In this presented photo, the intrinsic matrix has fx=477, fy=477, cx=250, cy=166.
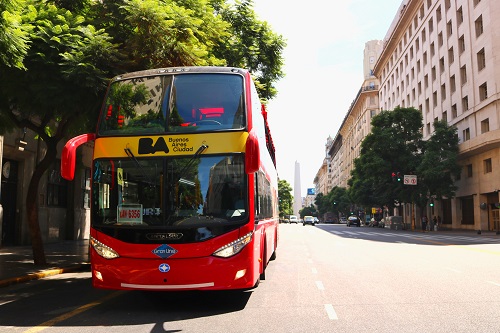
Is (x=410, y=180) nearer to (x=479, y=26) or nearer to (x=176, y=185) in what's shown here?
(x=479, y=26)

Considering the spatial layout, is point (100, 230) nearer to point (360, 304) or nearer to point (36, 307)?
point (36, 307)

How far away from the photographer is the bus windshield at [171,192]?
7.43m

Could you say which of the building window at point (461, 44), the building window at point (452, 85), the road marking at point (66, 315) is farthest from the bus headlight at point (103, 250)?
the building window at point (452, 85)

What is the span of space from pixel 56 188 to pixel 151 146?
63.1 feet

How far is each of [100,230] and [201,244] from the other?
1.68 meters

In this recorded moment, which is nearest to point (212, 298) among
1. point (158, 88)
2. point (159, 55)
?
point (158, 88)

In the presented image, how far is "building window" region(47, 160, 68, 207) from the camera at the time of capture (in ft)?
79.0

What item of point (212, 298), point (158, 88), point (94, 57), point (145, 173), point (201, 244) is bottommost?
point (212, 298)

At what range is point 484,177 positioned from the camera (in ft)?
141

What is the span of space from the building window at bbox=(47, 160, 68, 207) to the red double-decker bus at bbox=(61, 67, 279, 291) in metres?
17.7

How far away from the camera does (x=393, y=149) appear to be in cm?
5019

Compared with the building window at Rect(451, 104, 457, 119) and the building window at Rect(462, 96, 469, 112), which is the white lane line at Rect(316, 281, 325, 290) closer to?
the building window at Rect(462, 96, 469, 112)

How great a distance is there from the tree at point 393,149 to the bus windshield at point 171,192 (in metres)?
44.3

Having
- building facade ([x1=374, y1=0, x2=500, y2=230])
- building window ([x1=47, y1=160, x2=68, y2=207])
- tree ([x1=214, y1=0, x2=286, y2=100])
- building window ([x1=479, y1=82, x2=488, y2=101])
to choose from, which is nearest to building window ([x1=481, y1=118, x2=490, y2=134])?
building facade ([x1=374, y1=0, x2=500, y2=230])
